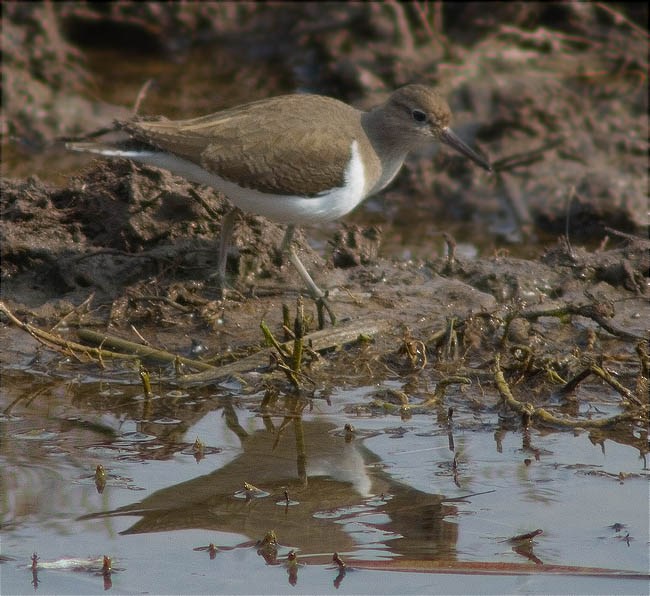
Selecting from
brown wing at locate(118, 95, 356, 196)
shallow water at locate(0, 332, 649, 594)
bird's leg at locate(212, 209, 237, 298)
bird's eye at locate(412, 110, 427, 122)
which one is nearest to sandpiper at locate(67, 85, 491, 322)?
brown wing at locate(118, 95, 356, 196)

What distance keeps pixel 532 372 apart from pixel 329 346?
1.12 m

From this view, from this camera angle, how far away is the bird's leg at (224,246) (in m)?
6.68

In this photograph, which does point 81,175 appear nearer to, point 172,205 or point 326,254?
point 172,205

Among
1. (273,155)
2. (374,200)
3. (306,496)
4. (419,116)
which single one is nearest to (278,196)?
(273,155)

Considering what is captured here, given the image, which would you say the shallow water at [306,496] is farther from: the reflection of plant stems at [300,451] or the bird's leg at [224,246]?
the bird's leg at [224,246]

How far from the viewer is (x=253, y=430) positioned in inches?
210

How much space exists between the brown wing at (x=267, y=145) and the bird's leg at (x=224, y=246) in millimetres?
572

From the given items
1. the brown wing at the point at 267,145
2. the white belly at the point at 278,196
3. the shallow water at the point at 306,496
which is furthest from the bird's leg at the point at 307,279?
the shallow water at the point at 306,496

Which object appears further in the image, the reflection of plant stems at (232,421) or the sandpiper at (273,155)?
the sandpiper at (273,155)

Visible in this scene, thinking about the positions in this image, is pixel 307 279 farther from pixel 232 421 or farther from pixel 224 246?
pixel 232 421

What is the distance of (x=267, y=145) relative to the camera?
20.5ft

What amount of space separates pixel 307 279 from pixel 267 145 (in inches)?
33.5

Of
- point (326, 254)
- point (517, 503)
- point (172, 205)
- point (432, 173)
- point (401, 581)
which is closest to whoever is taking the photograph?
point (401, 581)

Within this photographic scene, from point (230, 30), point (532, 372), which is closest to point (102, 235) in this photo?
point (532, 372)
